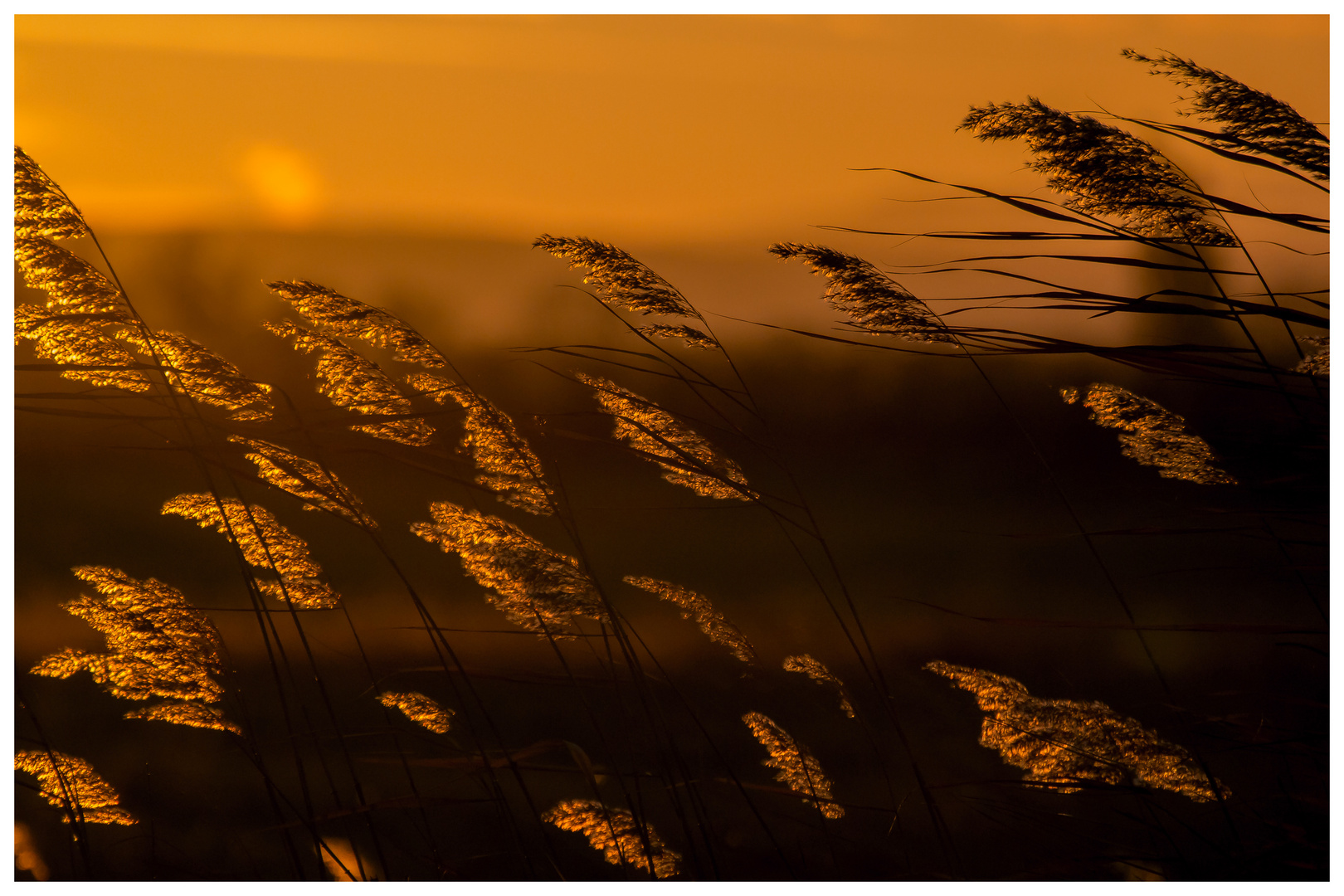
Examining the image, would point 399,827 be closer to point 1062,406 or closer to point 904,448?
point 1062,406

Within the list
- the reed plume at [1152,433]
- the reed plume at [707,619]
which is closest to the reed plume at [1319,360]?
the reed plume at [1152,433]

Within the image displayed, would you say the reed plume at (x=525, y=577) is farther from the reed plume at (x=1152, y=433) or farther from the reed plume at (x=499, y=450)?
the reed plume at (x=1152, y=433)

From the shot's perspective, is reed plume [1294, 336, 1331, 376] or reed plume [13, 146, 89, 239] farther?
reed plume [13, 146, 89, 239]

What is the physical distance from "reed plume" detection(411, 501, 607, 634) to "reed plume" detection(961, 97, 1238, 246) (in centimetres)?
104

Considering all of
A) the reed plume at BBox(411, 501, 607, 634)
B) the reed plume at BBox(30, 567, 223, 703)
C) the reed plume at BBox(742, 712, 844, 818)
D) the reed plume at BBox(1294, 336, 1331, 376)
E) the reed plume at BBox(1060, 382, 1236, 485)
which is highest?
the reed plume at BBox(1294, 336, 1331, 376)

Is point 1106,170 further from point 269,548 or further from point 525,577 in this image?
point 269,548

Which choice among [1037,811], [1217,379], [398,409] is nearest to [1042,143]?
[1217,379]

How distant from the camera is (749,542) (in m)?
7.52

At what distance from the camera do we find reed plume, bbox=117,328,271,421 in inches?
60.7

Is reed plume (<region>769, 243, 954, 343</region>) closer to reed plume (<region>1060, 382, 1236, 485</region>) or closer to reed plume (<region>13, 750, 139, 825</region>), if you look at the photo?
reed plume (<region>1060, 382, 1236, 485</region>)

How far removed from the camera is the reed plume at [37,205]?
1.56m

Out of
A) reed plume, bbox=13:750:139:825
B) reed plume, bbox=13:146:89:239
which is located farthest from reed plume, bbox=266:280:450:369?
reed plume, bbox=13:750:139:825

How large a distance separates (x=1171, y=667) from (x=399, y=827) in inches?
172

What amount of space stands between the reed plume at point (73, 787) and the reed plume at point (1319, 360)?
234cm
